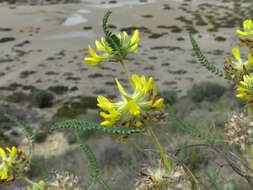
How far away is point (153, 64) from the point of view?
20703 millimetres

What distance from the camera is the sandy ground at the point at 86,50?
17.7 metres

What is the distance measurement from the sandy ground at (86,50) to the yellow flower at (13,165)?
48.4ft

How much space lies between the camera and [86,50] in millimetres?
23938

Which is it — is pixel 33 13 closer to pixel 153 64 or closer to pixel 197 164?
pixel 153 64

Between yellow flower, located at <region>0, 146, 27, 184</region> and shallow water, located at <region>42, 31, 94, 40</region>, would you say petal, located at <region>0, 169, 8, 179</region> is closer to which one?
yellow flower, located at <region>0, 146, 27, 184</region>

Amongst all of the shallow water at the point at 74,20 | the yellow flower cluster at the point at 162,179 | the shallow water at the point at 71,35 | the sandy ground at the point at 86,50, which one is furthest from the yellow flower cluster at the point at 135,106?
the shallow water at the point at 74,20

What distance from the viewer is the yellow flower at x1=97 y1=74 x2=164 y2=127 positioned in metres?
0.56

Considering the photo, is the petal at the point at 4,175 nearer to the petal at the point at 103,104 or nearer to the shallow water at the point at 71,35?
the petal at the point at 103,104

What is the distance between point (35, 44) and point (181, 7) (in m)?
26.6

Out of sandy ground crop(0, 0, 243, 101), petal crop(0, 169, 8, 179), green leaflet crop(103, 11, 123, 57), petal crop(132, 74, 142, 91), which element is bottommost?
sandy ground crop(0, 0, 243, 101)

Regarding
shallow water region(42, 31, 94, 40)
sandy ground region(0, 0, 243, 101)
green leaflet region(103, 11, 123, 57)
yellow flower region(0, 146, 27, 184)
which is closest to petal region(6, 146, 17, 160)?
yellow flower region(0, 146, 27, 184)

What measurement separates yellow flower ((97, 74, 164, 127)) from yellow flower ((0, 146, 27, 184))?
0.83ft

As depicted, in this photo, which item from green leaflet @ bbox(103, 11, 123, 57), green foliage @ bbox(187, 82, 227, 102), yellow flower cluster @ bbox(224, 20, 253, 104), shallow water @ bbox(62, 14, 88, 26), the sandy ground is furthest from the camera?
shallow water @ bbox(62, 14, 88, 26)

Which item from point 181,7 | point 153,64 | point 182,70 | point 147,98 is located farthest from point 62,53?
point 181,7
